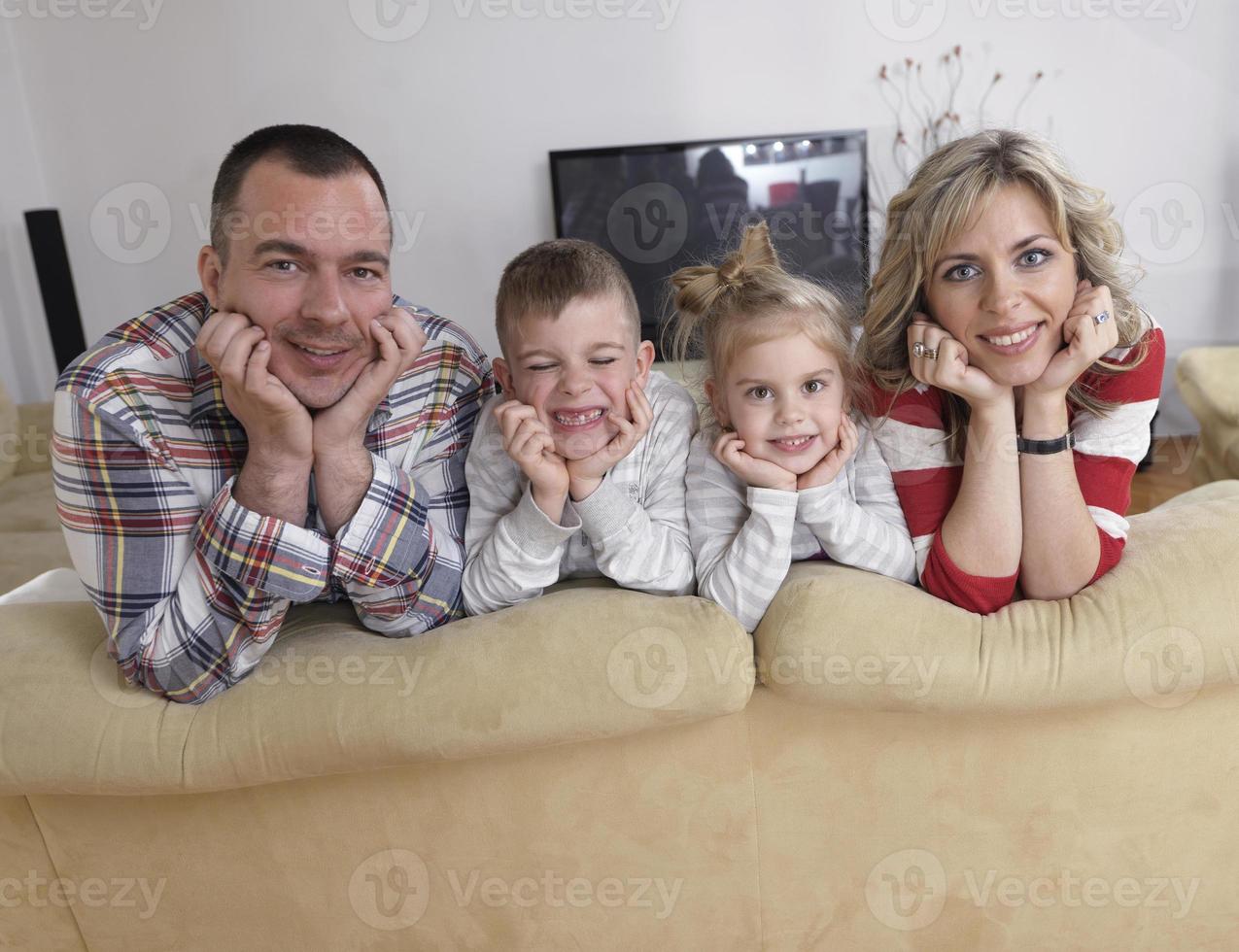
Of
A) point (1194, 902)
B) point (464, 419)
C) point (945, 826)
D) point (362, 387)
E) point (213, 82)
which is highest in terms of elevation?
point (213, 82)

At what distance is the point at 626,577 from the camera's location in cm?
119

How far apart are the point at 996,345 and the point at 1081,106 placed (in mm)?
3617

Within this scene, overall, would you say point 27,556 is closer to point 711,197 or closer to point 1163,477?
point 711,197

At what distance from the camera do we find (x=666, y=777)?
3.75 feet

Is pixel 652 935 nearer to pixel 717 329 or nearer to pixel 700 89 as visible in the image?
pixel 717 329

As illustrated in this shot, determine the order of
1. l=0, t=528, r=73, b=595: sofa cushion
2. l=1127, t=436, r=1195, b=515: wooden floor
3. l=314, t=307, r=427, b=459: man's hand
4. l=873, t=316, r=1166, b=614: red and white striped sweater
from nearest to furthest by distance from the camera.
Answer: l=314, t=307, r=427, b=459: man's hand
l=873, t=316, r=1166, b=614: red and white striped sweater
l=0, t=528, r=73, b=595: sofa cushion
l=1127, t=436, r=1195, b=515: wooden floor

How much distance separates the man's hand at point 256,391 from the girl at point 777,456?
51 cm

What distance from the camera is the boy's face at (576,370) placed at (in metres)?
1.24

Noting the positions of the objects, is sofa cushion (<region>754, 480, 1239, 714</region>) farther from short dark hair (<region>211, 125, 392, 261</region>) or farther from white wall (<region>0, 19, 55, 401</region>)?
white wall (<region>0, 19, 55, 401</region>)

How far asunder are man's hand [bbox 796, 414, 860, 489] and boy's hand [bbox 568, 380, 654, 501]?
21 centimetres

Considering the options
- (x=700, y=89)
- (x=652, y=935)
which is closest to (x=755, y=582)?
(x=652, y=935)

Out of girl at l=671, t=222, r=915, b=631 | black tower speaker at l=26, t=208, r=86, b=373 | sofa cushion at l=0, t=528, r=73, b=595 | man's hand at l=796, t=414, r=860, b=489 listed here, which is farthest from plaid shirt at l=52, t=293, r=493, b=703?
black tower speaker at l=26, t=208, r=86, b=373

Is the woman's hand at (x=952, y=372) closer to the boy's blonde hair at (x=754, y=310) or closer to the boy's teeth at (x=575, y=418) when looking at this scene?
the boy's blonde hair at (x=754, y=310)

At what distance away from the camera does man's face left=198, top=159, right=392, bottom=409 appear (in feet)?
3.77
